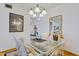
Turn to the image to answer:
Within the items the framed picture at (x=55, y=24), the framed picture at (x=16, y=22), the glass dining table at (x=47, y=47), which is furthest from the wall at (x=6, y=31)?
the framed picture at (x=55, y=24)

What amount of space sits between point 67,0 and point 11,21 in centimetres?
74

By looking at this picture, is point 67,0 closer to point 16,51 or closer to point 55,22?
point 55,22

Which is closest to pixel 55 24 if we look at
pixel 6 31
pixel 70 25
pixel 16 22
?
pixel 70 25

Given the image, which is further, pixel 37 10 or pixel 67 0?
pixel 37 10

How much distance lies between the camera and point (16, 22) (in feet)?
3.85

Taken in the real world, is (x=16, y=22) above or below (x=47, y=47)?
above

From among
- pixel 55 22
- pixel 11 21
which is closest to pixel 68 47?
pixel 55 22

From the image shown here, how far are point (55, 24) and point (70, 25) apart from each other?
20 centimetres

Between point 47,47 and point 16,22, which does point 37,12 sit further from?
point 47,47

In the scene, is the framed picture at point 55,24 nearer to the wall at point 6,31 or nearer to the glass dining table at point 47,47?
the glass dining table at point 47,47

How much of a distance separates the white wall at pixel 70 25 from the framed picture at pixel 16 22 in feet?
1.38

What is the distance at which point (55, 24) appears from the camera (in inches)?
47.4

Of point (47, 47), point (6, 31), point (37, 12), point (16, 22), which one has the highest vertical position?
point (37, 12)

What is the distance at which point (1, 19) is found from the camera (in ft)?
3.81
